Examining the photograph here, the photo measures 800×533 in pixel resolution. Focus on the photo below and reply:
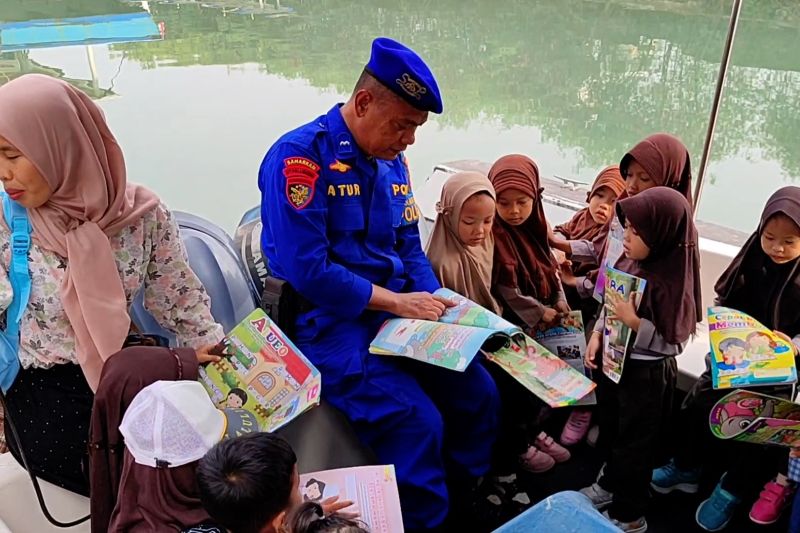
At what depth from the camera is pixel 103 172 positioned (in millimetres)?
1546

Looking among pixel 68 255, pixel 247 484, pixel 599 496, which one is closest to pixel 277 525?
pixel 247 484

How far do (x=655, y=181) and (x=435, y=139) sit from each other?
4.96 feet

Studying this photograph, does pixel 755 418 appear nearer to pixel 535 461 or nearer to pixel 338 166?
pixel 535 461

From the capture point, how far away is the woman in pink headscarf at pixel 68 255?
1444mm

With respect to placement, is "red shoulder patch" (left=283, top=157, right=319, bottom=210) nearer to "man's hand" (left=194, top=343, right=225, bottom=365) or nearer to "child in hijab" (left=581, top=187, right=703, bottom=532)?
"man's hand" (left=194, top=343, right=225, bottom=365)

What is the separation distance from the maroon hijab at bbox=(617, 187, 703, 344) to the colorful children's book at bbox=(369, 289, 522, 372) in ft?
1.32

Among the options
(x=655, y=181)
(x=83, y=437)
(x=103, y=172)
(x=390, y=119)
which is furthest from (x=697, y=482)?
Result: (x=103, y=172)

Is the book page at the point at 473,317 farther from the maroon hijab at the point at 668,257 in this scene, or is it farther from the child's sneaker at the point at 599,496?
the child's sneaker at the point at 599,496

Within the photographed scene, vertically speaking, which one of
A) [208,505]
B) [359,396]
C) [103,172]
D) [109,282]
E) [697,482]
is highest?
[103,172]

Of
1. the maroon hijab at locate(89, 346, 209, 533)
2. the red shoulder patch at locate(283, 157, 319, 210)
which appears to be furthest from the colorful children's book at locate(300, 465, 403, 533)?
the red shoulder patch at locate(283, 157, 319, 210)

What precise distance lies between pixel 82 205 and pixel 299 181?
55 cm

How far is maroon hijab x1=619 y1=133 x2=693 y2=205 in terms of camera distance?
87.5 inches

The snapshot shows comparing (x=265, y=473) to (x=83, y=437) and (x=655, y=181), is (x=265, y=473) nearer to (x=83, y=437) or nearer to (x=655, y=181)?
(x=83, y=437)

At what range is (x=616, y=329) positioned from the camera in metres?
1.91
